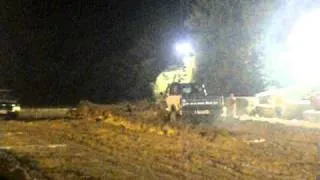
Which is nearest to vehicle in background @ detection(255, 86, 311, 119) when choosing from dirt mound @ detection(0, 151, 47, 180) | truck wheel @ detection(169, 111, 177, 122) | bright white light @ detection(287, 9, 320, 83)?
bright white light @ detection(287, 9, 320, 83)

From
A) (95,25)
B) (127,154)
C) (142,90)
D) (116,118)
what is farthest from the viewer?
(95,25)

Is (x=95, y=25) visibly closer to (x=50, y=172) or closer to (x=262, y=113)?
(x=262, y=113)

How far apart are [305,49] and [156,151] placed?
2274 cm

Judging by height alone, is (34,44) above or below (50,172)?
above

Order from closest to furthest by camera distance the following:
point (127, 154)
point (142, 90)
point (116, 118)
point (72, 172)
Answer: point (72, 172), point (127, 154), point (116, 118), point (142, 90)

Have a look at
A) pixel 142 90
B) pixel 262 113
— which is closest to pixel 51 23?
pixel 142 90

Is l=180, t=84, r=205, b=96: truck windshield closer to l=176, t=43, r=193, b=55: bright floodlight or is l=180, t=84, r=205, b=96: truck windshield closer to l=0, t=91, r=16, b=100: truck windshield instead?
l=0, t=91, r=16, b=100: truck windshield

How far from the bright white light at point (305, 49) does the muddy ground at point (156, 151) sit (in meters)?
10.7

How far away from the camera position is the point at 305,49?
39969 millimetres

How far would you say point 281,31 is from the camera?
143 ft

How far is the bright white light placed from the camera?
128ft

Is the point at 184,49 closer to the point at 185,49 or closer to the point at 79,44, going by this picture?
the point at 185,49

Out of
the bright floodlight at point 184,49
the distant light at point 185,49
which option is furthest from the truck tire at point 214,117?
the bright floodlight at point 184,49

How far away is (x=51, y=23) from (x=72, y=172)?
191 ft
